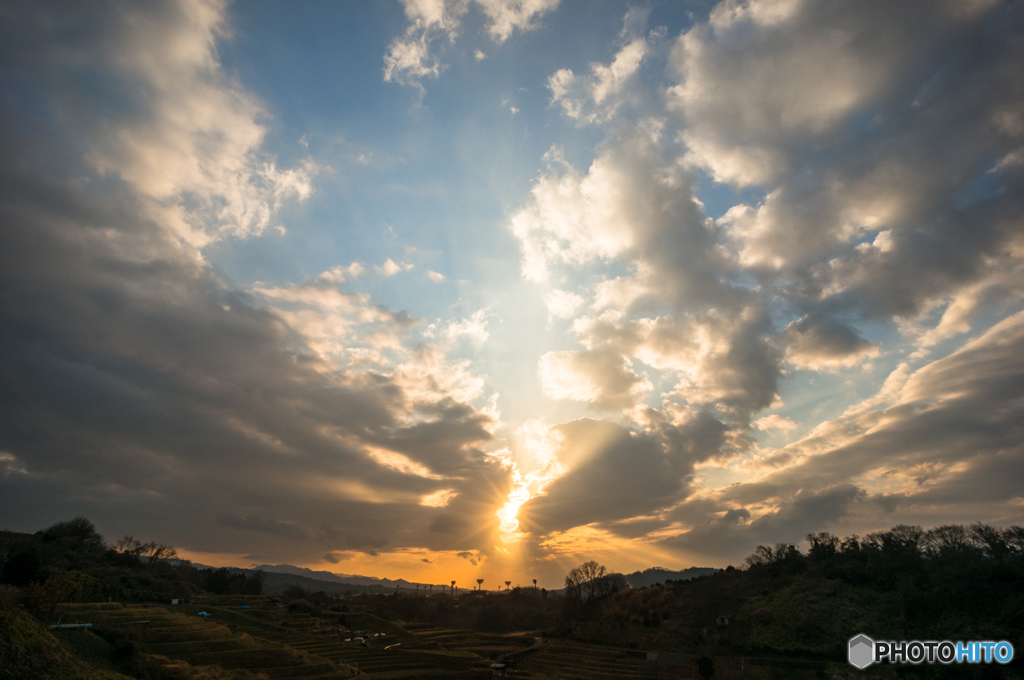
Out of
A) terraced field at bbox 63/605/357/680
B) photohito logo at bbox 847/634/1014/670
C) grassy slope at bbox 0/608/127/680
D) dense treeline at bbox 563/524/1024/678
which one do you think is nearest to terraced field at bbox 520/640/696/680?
dense treeline at bbox 563/524/1024/678

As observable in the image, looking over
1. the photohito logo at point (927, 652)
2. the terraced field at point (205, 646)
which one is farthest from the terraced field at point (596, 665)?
the terraced field at point (205, 646)

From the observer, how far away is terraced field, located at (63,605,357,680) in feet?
133

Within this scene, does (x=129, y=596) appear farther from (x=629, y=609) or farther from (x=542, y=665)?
(x=629, y=609)

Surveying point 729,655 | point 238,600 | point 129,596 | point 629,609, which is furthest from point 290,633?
point 729,655

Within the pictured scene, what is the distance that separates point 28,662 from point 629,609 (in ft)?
306

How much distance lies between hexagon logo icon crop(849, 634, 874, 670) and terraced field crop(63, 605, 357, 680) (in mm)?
56019

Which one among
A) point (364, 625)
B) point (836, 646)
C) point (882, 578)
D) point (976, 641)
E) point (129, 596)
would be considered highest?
→ point (882, 578)

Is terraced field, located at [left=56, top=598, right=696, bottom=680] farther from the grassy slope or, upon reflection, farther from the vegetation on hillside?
the grassy slope

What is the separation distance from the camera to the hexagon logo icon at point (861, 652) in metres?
43.6

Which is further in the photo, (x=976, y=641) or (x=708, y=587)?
(x=708, y=587)

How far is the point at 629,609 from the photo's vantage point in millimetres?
85812

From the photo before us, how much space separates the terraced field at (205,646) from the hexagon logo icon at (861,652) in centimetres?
5602

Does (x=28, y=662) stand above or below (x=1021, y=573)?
below

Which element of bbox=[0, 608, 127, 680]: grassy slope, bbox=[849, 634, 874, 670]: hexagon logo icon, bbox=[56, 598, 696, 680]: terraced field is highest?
bbox=[0, 608, 127, 680]: grassy slope
